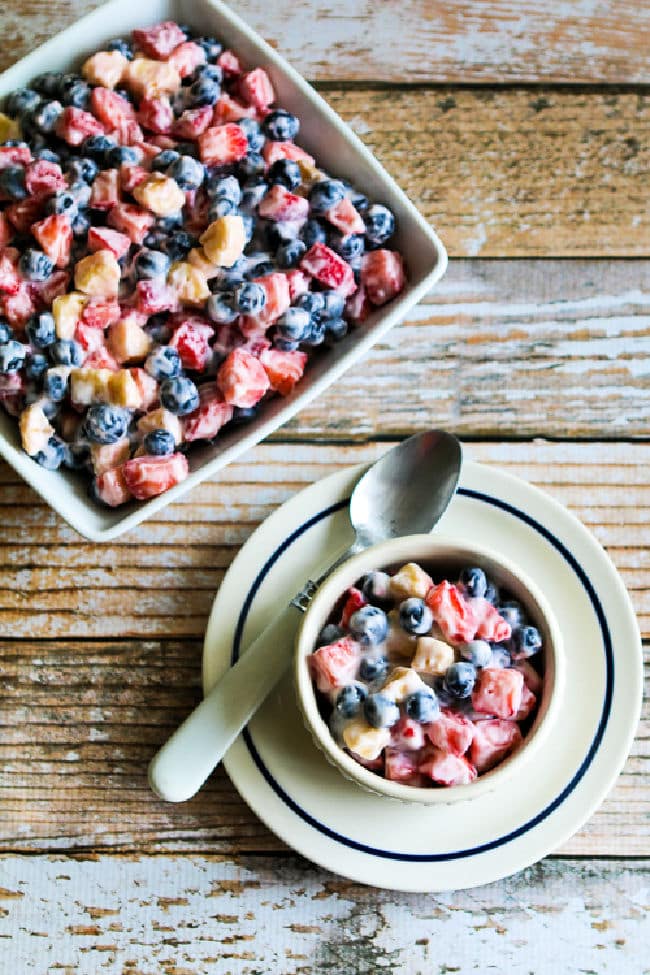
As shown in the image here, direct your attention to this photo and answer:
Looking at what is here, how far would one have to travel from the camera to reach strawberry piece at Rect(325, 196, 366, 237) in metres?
1.30

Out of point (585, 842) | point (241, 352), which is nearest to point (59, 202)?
point (241, 352)

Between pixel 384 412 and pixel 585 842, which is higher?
pixel 384 412

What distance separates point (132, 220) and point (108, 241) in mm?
35

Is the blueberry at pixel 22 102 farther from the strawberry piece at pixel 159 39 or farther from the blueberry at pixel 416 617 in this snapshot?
the blueberry at pixel 416 617

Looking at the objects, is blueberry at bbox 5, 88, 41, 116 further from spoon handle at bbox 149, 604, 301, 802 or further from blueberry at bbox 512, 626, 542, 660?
blueberry at bbox 512, 626, 542, 660

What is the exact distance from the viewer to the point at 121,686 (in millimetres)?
1395

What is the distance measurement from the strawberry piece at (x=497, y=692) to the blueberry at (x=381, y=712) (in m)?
0.09

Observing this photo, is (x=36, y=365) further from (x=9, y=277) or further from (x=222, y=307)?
(x=222, y=307)

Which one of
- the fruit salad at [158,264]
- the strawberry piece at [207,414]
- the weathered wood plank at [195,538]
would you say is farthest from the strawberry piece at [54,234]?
the weathered wood plank at [195,538]

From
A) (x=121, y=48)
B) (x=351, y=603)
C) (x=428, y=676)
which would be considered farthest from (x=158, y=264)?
(x=428, y=676)

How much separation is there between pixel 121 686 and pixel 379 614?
1.29 ft

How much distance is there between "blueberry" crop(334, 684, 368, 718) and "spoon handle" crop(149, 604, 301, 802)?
0.13 m

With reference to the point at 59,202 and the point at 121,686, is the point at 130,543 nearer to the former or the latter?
the point at 121,686

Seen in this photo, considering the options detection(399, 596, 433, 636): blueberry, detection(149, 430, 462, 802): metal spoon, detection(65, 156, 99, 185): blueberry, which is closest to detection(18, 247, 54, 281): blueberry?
detection(65, 156, 99, 185): blueberry
